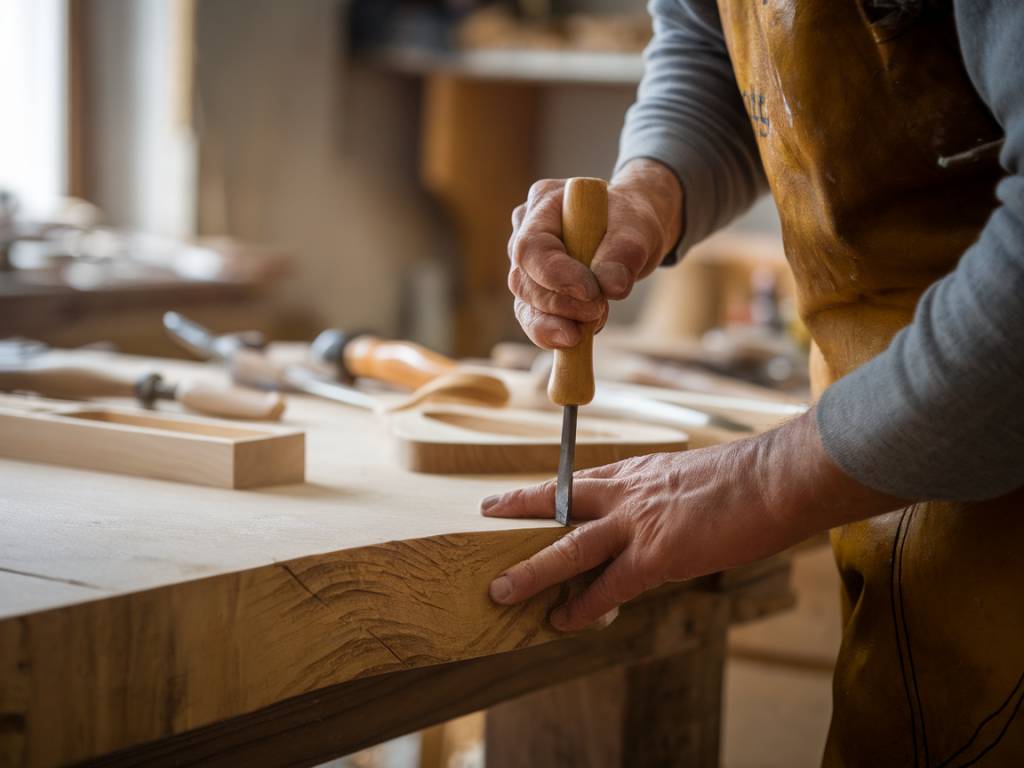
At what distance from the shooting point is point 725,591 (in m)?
1.36

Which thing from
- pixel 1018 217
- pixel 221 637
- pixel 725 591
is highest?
pixel 1018 217

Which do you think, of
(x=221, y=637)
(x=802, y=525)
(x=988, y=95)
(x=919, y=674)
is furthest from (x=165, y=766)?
(x=988, y=95)

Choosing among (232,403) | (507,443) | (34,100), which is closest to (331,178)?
(34,100)

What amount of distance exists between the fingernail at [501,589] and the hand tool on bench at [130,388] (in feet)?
1.60

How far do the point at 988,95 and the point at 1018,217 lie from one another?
133 mm

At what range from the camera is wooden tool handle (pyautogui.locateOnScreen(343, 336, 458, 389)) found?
1523mm

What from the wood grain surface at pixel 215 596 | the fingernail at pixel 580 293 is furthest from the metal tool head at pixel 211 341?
the fingernail at pixel 580 293

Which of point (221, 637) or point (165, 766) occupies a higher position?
point (221, 637)

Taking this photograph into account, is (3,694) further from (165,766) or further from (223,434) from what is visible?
(223,434)

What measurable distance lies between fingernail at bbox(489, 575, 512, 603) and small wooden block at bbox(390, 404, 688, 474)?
241mm

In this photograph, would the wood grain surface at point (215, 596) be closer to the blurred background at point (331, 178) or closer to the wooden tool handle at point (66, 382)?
the wooden tool handle at point (66, 382)

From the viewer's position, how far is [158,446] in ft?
3.47

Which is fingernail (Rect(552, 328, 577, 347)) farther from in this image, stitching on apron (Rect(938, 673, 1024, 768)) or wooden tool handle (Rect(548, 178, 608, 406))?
stitching on apron (Rect(938, 673, 1024, 768))

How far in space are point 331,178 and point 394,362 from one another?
10.5 feet
